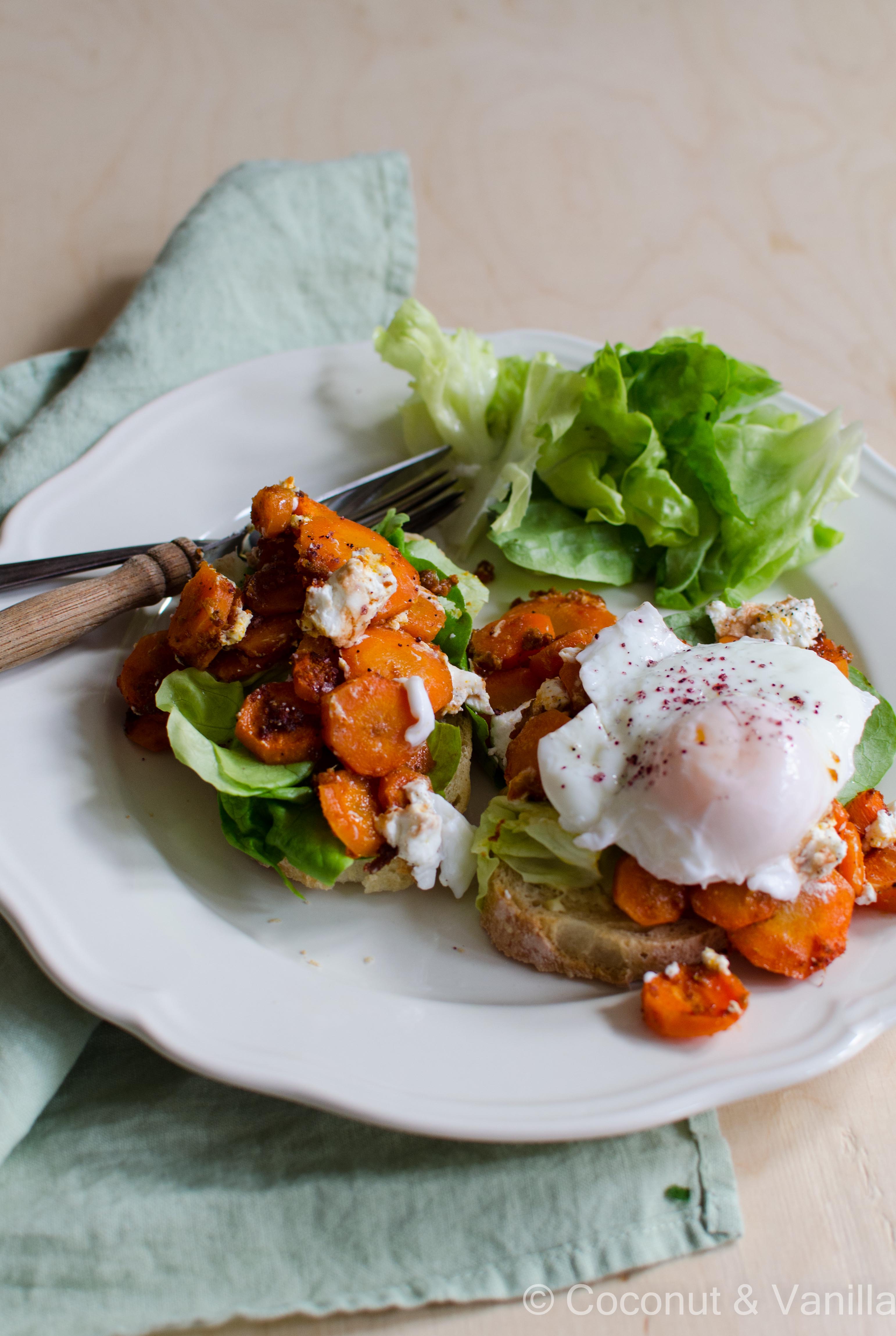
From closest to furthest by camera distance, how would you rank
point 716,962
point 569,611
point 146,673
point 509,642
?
point 716,962 → point 146,673 → point 509,642 → point 569,611

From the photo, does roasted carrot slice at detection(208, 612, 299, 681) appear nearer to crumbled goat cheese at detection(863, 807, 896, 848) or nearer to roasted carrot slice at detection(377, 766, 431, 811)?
roasted carrot slice at detection(377, 766, 431, 811)

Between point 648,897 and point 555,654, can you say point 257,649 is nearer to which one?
point 555,654

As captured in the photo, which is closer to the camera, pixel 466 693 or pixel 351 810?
pixel 351 810

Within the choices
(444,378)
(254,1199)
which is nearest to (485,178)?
(444,378)

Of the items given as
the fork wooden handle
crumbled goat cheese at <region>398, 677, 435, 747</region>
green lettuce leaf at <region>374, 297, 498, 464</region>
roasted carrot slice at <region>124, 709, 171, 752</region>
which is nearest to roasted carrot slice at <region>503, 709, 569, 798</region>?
crumbled goat cheese at <region>398, 677, 435, 747</region>

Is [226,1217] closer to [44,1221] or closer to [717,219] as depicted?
[44,1221]

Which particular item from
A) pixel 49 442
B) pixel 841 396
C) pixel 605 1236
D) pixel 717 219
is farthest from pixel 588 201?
pixel 605 1236

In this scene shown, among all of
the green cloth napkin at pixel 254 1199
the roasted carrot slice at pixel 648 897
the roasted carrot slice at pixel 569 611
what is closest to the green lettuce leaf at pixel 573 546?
the roasted carrot slice at pixel 569 611
